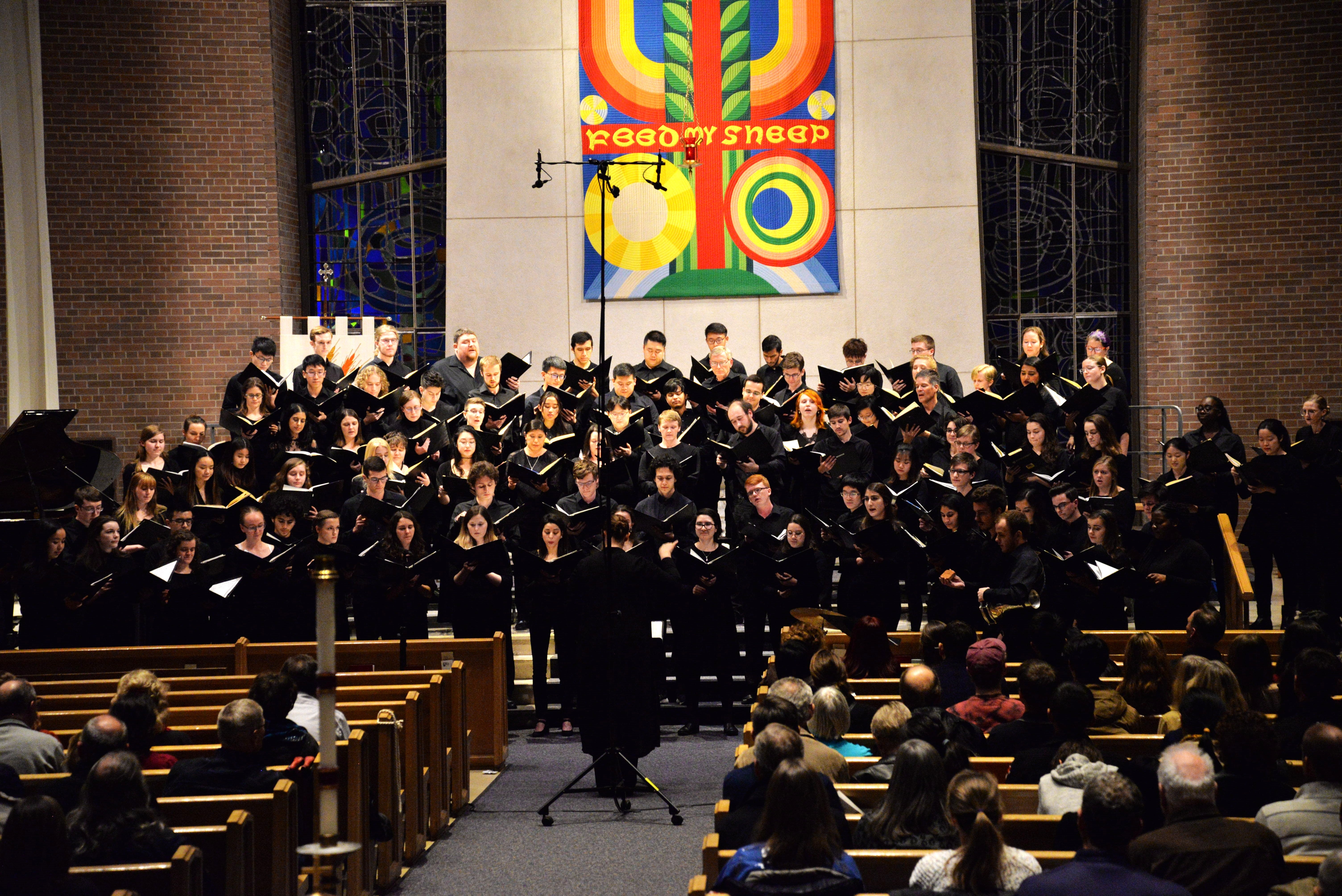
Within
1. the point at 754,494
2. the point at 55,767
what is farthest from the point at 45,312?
the point at 55,767

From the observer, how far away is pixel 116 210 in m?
11.6

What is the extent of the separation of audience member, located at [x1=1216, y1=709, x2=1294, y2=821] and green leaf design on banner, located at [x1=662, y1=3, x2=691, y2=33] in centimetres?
886

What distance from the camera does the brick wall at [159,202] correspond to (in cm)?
1155

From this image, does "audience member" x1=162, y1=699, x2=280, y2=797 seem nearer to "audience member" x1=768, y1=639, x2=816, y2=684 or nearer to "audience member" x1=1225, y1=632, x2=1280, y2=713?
"audience member" x1=768, y1=639, x2=816, y2=684

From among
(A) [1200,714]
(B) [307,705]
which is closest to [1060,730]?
(A) [1200,714]

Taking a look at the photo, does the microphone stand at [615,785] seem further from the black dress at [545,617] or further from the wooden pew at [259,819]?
the wooden pew at [259,819]

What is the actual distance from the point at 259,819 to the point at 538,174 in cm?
507

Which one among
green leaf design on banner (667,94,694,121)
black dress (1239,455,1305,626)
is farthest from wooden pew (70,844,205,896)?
green leaf design on banner (667,94,694,121)

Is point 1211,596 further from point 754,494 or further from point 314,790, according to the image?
point 314,790

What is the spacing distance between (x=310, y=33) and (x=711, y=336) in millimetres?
5602

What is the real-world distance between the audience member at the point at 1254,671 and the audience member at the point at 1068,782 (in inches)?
48.5

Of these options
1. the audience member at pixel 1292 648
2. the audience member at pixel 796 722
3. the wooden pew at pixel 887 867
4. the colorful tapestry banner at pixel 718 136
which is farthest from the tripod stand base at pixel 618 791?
the colorful tapestry banner at pixel 718 136

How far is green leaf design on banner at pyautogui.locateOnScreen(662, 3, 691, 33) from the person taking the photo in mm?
11516

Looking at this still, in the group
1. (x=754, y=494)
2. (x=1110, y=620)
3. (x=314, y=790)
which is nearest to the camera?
(x=314, y=790)
